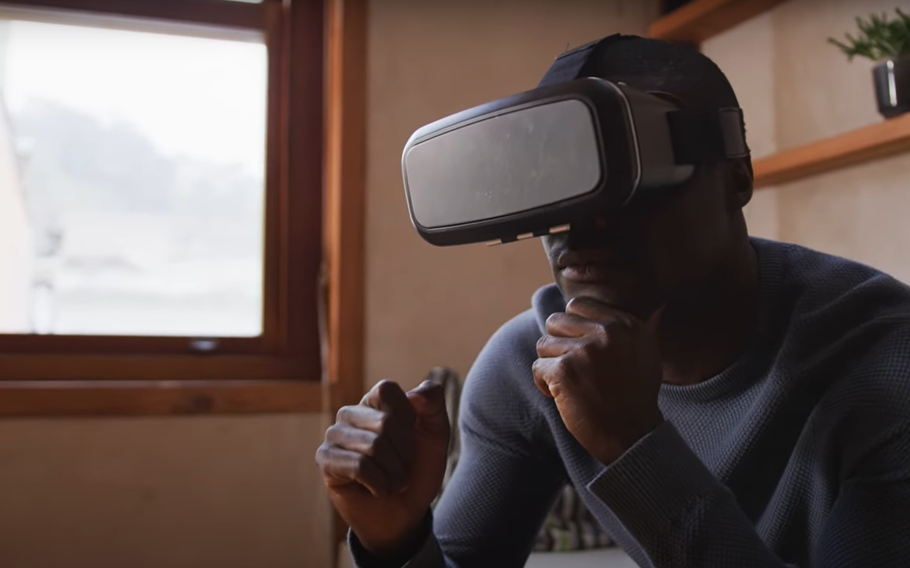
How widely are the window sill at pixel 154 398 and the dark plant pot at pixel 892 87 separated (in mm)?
1095

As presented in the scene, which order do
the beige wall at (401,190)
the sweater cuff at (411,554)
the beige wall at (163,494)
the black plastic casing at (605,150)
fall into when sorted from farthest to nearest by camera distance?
the beige wall at (401,190) → the beige wall at (163,494) → the sweater cuff at (411,554) → the black plastic casing at (605,150)

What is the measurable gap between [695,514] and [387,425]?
26 cm

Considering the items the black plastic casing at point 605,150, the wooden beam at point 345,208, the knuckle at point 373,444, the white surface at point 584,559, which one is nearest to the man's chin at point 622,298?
the black plastic casing at point 605,150

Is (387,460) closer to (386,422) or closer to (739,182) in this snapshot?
(386,422)

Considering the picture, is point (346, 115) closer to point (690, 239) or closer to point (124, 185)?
point (124, 185)

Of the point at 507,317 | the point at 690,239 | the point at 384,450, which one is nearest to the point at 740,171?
the point at 690,239

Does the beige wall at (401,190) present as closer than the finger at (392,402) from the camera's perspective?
No

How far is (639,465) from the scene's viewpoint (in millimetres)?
604

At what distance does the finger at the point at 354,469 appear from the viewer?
69cm

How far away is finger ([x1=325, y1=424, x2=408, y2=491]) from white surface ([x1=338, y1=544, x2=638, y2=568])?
1.90 feet

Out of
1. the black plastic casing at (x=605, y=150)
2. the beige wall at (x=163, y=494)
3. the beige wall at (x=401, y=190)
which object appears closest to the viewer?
the black plastic casing at (x=605, y=150)

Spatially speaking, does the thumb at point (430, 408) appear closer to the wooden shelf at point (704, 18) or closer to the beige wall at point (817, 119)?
the beige wall at point (817, 119)

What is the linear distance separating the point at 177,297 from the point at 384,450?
1.08 metres

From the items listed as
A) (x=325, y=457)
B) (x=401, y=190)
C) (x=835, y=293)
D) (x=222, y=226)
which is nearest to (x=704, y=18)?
(x=401, y=190)
